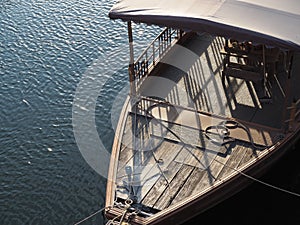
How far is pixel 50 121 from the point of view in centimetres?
2111

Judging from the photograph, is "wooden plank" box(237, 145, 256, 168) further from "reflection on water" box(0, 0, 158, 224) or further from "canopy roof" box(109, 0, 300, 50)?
"reflection on water" box(0, 0, 158, 224)

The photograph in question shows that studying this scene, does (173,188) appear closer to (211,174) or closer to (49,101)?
(211,174)

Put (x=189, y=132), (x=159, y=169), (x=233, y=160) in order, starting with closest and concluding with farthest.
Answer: (x=159, y=169)
(x=233, y=160)
(x=189, y=132)

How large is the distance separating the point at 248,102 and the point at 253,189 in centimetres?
307

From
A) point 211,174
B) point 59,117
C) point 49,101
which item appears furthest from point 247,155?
point 49,101

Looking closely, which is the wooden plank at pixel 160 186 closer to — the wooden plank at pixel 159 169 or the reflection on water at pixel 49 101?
the wooden plank at pixel 159 169

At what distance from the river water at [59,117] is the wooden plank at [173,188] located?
Answer: 4.93 ft

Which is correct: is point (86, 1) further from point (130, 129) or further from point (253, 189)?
point (253, 189)

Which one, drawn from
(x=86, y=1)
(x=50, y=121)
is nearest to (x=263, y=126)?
(x=50, y=121)

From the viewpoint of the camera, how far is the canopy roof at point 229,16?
14734mm

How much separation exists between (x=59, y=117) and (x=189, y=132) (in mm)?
7066

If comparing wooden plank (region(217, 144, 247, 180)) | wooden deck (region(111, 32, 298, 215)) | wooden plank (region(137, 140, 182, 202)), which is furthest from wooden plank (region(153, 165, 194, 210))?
wooden plank (region(217, 144, 247, 180))

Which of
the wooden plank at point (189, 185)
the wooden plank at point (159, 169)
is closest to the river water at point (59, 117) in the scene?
the wooden plank at point (189, 185)

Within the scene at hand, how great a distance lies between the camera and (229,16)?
50.6 feet
